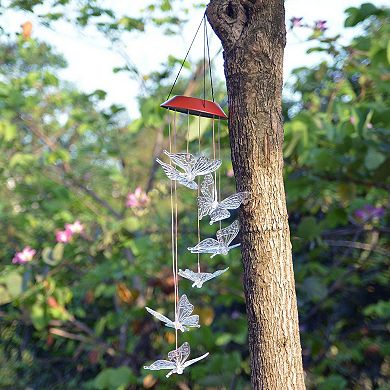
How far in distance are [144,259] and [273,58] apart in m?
2.29

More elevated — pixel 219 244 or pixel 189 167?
pixel 189 167

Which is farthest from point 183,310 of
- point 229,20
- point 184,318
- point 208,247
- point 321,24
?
point 321,24

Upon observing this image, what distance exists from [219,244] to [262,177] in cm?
15

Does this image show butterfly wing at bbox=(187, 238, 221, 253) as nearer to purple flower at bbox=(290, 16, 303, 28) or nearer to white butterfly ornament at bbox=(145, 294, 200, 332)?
white butterfly ornament at bbox=(145, 294, 200, 332)

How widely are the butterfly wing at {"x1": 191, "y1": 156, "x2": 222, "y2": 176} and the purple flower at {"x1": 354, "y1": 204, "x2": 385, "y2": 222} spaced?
193cm

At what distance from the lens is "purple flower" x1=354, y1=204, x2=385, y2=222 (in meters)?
3.07

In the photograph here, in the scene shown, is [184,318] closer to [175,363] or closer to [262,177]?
[175,363]

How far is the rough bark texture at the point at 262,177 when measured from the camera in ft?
3.84

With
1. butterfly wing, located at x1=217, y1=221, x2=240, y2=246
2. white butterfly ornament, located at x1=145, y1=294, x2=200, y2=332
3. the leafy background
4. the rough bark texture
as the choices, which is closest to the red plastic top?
the rough bark texture

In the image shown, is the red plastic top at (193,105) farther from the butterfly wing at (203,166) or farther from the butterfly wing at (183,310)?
the butterfly wing at (183,310)

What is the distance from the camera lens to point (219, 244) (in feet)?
4.13

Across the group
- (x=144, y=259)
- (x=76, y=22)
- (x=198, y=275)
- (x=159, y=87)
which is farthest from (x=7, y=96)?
(x=198, y=275)

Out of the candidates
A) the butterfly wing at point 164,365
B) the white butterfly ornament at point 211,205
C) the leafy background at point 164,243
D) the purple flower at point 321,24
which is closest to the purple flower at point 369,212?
the leafy background at point 164,243

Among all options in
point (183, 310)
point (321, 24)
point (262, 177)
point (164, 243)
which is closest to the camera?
point (262, 177)
